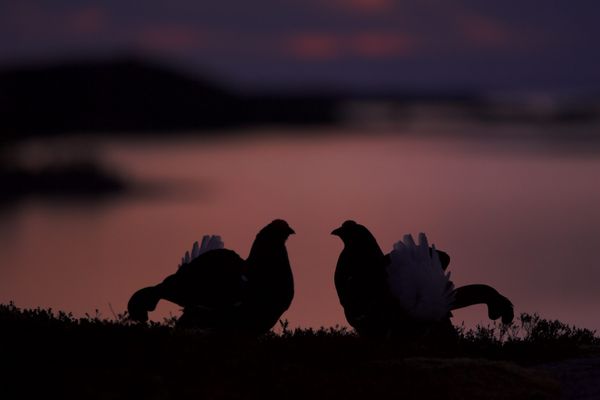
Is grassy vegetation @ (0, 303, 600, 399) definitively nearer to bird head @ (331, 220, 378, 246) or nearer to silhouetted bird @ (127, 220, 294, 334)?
silhouetted bird @ (127, 220, 294, 334)

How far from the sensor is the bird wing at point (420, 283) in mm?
12531

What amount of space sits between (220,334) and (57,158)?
227 ft

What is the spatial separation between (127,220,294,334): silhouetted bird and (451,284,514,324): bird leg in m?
2.14

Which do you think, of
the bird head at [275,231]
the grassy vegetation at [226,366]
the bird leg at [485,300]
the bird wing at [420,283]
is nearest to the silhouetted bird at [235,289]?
the bird head at [275,231]

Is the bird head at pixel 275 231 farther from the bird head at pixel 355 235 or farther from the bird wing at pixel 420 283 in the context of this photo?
the bird wing at pixel 420 283

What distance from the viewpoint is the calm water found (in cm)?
3089

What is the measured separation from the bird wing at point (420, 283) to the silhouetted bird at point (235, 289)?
1.25m

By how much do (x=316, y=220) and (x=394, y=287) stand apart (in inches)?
1138

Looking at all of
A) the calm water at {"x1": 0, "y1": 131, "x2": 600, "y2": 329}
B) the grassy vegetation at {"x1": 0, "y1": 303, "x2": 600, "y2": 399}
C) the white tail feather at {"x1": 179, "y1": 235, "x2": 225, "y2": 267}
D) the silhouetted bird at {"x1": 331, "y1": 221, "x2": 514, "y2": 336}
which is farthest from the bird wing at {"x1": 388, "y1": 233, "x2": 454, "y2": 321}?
the calm water at {"x1": 0, "y1": 131, "x2": 600, "y2": 329}

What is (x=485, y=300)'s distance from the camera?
13.4 meters

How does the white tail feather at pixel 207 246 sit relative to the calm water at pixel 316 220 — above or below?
below

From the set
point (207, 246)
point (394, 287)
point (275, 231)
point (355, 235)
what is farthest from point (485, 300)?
point (207, 246)

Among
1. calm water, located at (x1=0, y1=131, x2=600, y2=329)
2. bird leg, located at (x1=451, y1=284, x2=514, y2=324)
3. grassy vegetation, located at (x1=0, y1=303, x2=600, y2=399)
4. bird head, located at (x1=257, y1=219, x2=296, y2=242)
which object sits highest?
calm water, located at (x1=0, y1=131, x2=600, y2=329)

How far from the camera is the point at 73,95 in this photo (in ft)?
390
